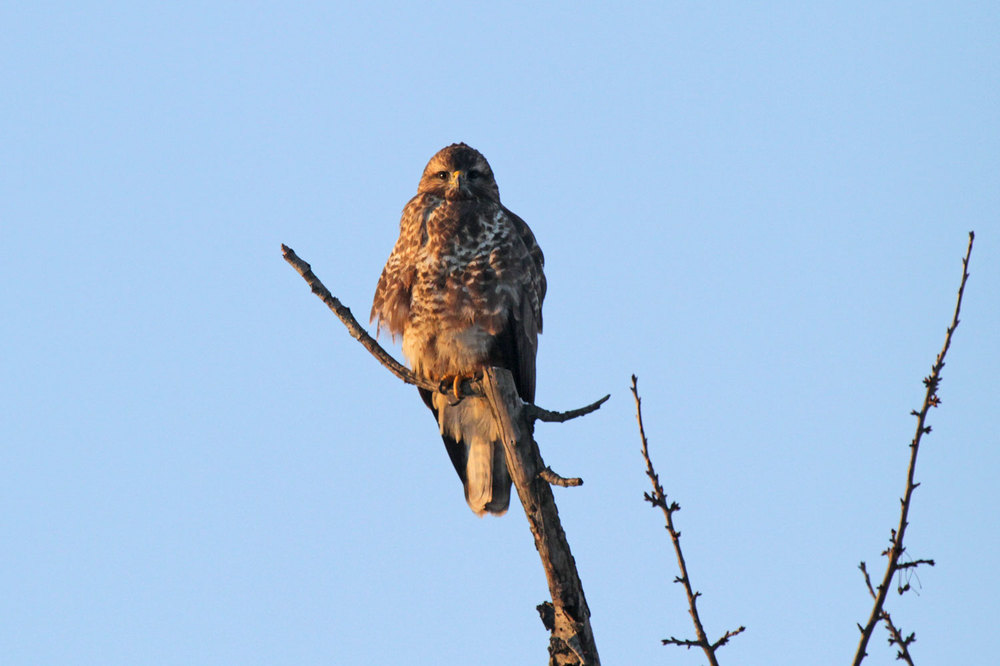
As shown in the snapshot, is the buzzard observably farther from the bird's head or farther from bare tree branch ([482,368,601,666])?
bare tree branch ([482,368,601,666])

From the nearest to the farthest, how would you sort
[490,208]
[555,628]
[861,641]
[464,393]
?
[861,641]
[555,628]
[464,393]
[490,208]

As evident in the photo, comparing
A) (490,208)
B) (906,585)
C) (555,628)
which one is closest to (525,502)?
(555,628)

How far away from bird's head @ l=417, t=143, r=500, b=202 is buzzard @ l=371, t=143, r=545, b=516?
0.28 m

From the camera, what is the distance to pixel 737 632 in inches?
147

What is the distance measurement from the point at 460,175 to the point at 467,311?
49.5 inches

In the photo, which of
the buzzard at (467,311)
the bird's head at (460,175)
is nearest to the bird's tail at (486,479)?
the buzzard at (467,311)

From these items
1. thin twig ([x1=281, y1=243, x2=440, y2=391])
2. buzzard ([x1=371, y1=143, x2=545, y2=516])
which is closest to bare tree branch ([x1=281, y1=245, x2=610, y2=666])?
thin twig ([x1=281, y1=243, x2=440, y2=391])

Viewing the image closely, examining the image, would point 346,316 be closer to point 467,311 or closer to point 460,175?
point 467,311

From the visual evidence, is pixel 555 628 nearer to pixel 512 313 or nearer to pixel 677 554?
pixel 677 554

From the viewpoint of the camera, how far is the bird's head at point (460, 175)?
755cm

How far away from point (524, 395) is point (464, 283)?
85cm

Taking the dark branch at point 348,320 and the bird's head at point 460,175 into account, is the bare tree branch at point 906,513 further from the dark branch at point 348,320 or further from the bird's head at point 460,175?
the bird's head at point 460,175

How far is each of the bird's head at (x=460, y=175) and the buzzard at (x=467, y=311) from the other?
0.28 m

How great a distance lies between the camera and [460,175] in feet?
24.8
